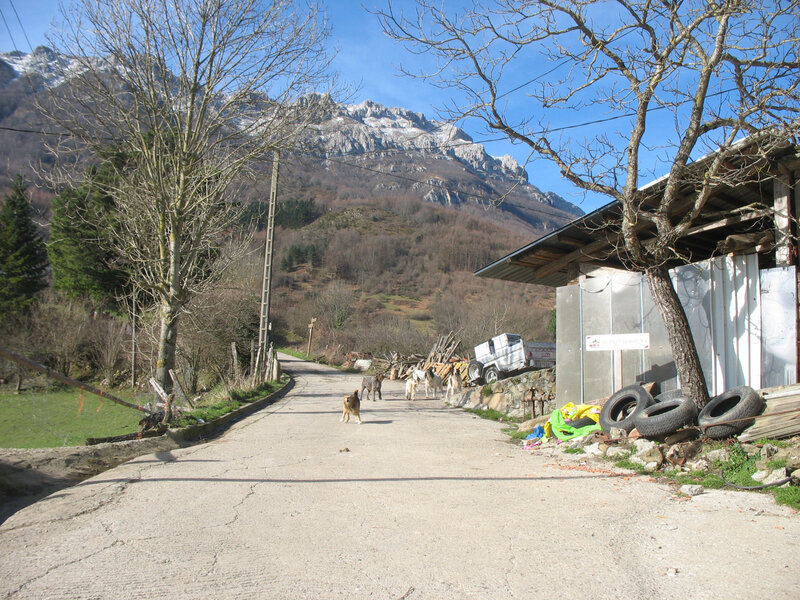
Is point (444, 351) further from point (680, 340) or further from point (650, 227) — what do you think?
point (680, 340)

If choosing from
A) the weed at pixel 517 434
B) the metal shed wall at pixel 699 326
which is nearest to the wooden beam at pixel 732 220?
the metal shed wall at pixel 699 326

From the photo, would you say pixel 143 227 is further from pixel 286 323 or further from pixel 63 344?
pixel 286 323

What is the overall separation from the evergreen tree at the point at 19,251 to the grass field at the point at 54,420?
41.0 ft

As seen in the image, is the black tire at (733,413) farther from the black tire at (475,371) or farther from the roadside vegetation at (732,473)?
the black tire at (475,371)

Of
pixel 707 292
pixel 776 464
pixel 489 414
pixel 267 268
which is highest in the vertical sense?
pixel 267 268

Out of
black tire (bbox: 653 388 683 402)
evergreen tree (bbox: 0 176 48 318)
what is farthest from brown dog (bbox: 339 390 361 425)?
evergreen tree (bbox: 0 176 48 318)

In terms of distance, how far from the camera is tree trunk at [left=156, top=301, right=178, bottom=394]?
13.1 m

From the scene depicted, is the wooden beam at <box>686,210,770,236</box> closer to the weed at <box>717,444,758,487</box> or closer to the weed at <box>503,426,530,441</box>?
the weed at <box>717,444,758,487</box>

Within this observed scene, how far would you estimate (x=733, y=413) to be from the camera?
24.1 ft

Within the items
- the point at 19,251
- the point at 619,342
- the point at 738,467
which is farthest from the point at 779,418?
the point at 19,251

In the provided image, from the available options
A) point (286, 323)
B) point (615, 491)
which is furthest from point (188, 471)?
point (286, 323)

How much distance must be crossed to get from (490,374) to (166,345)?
1577 cm

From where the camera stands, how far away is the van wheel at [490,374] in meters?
24.9

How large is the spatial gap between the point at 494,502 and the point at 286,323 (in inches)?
2542
